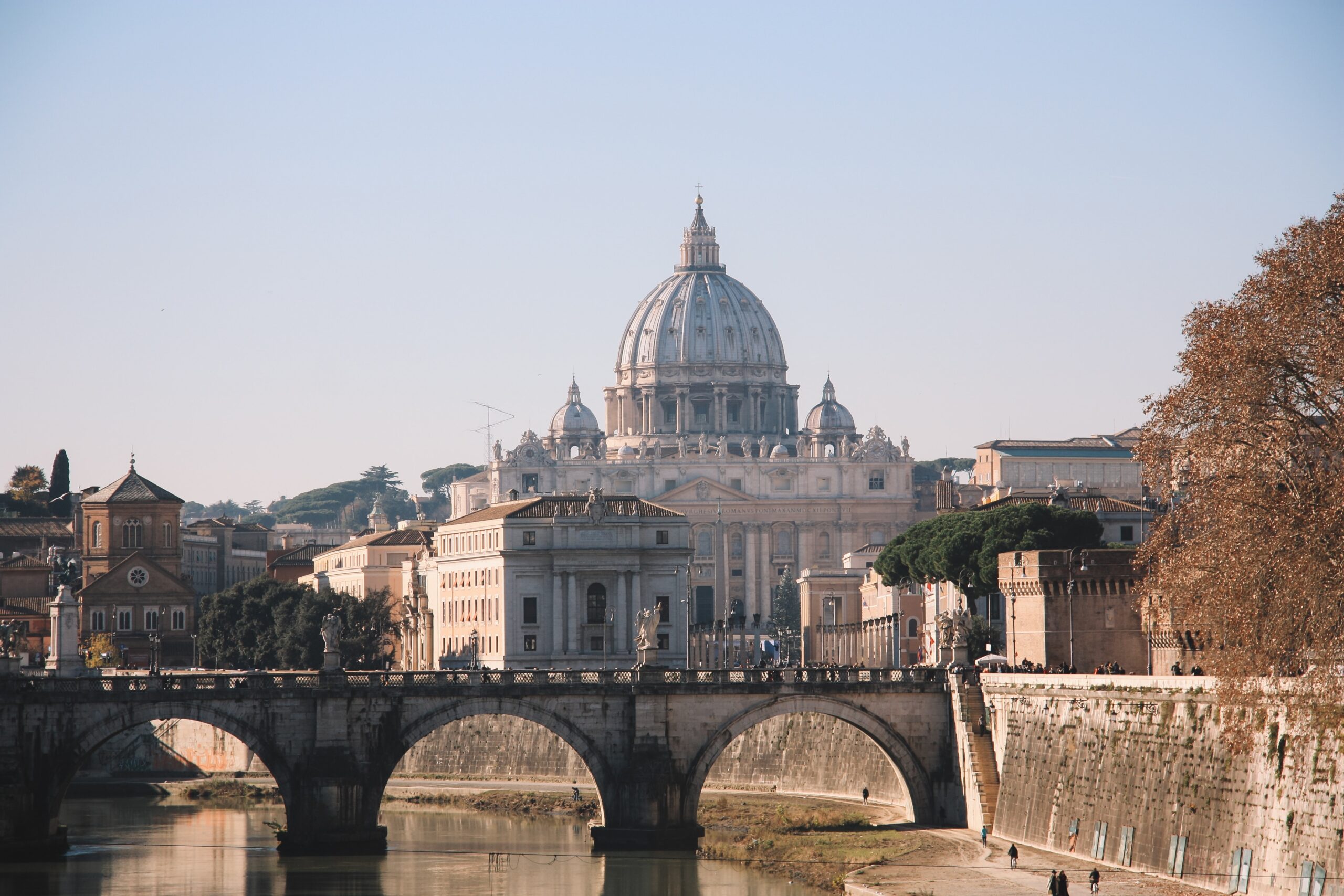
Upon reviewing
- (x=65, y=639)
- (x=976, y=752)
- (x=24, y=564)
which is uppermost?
(x=24, y=564)

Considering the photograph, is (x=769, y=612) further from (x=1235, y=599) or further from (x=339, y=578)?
(x=1235, y=599)

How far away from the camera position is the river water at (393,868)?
55.2 meters

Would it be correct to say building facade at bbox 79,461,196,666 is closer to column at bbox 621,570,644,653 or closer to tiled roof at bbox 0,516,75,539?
tiled roof at bbox 0,516,75,539

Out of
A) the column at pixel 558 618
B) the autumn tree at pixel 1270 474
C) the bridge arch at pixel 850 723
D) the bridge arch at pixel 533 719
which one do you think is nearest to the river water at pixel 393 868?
the bridge arch at pixel 533 719

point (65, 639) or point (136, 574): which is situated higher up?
point (136, 574)

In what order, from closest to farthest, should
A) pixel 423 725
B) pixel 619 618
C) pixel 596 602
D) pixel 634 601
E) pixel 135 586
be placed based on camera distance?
1. pixel 423 725
2. pixel 619 618
3. pixel 634 601
4. pixel 596 602
5. pixel 135 586

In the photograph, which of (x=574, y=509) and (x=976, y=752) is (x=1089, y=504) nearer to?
(x=574, y=509)

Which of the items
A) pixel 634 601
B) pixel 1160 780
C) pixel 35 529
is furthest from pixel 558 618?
pixel 1160 780

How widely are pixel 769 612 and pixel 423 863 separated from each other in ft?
388

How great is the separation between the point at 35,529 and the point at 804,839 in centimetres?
8376

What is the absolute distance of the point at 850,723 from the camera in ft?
202

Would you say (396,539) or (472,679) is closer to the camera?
(472,679)

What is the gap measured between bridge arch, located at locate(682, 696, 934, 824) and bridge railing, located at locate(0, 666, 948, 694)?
19.4 inches

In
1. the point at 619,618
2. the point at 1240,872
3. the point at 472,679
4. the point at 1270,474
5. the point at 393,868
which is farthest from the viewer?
the point at 619,618
